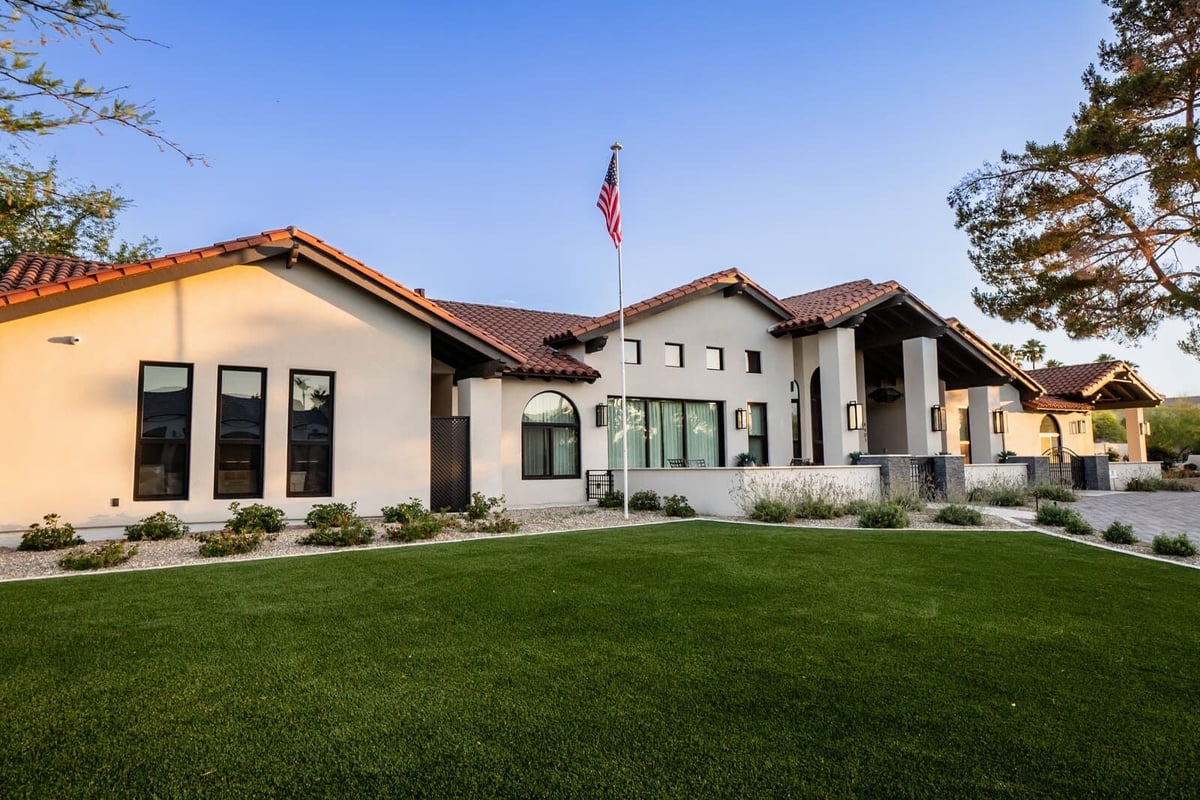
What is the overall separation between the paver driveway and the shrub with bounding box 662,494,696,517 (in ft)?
23.4

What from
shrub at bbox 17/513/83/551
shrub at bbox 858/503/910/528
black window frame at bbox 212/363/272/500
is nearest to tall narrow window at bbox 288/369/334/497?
black window frame at bbox 212/363/272/500

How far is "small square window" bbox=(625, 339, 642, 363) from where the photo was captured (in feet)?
55.5

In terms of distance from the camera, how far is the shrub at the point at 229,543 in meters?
8.51

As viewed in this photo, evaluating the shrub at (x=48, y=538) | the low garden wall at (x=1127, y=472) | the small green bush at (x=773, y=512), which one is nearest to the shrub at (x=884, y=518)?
the small green bush at (x=773, y=512)

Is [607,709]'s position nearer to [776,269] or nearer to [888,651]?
[888,651]

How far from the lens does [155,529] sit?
9.76 m

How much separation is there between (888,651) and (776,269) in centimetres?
1929

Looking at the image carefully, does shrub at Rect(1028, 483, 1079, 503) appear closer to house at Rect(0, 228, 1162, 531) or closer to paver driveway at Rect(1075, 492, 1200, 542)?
paver driveway at Rect(1075, 492, 1200, 542)

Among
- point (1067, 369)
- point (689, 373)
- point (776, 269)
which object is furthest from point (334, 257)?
point (1067, 369)

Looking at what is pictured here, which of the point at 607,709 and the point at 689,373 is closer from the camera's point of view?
the point at 607,709

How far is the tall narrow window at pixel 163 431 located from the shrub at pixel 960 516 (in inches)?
509

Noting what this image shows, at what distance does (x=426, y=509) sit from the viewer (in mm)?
12211

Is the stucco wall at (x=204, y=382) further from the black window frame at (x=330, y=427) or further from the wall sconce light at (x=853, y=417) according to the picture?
the wall sconce light at (x=853, y=417)

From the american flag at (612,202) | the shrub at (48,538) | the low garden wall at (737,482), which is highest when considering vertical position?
the american flag at (612,202)
